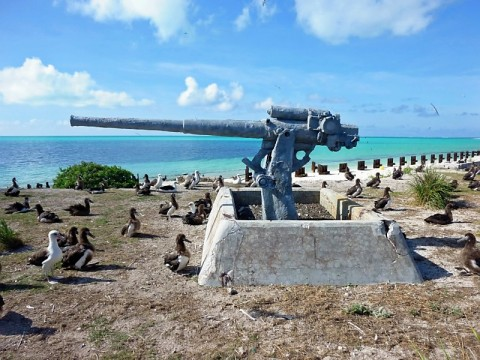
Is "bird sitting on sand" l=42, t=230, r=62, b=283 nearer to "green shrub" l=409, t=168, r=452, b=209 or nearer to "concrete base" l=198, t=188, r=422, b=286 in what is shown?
"concrete base" l=198, t=188, r=422, b=286

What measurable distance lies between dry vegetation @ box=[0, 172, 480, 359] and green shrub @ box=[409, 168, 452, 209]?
591cm

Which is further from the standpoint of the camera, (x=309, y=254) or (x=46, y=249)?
(x=46, y=249)

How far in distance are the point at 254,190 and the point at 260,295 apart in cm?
563

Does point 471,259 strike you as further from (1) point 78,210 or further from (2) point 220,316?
(1) point 78,210

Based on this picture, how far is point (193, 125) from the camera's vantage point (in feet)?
27.6

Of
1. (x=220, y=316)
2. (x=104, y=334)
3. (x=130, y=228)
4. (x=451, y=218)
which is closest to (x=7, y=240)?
(x=130, y=228)

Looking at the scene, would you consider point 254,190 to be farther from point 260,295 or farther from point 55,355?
point 55,355

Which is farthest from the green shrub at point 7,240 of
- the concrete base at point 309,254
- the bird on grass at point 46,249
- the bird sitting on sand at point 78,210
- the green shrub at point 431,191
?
the green shrub at point 431,191

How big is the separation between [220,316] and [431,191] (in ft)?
37.4

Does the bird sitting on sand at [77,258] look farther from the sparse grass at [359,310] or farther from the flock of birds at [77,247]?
the sparse grass at [359,310]

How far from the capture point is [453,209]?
13805mm

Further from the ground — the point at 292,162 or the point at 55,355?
the point at 292,162

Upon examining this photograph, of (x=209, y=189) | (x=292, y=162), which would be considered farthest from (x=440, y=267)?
(x=209, y=189)

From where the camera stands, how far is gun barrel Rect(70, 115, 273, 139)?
27.6 feet
